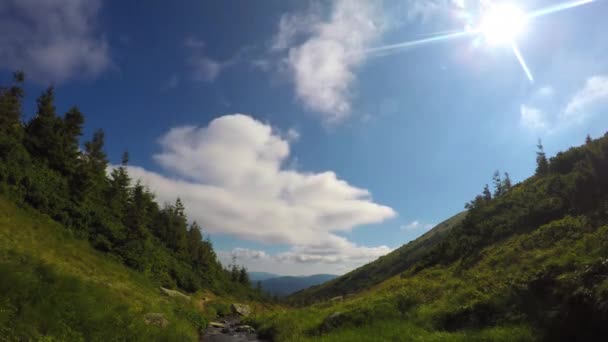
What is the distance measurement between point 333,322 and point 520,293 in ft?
41.2

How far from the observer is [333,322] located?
22.7 metres

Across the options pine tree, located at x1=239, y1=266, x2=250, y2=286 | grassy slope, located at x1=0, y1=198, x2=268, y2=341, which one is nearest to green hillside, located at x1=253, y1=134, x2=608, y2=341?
grassy slope, located at x1=0, y1=198, x2=268, y2=341

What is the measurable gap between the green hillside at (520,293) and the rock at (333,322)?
0.26ft

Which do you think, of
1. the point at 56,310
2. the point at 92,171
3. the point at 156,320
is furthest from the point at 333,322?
the point at 92,171

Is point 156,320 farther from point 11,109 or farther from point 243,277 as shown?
point 243,277

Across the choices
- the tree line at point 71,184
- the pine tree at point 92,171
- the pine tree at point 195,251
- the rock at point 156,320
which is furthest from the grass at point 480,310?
the pine tree at point 195,251

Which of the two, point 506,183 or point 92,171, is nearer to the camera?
point 92,171

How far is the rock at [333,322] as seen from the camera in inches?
876

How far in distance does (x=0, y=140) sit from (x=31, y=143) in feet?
43.0

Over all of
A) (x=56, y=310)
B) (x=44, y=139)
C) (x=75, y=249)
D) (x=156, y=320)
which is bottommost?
(x=156, y=320)

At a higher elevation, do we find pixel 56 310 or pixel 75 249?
pixel 75 249

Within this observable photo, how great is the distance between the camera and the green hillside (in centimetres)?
1148

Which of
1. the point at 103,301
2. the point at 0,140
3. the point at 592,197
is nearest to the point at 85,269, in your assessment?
the point at 103,301

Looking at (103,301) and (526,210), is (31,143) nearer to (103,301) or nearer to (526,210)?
(103,301)
